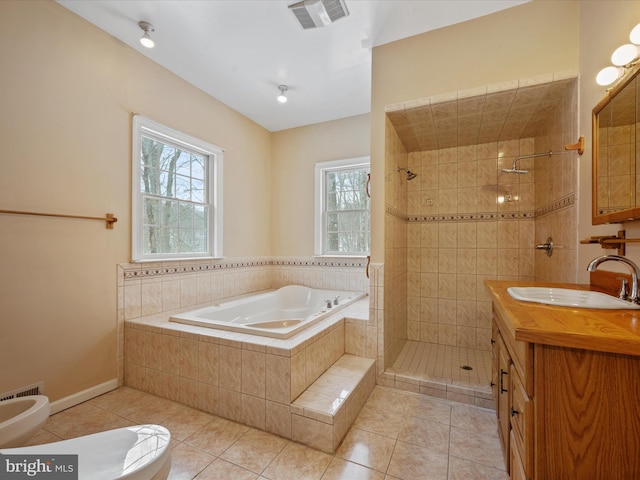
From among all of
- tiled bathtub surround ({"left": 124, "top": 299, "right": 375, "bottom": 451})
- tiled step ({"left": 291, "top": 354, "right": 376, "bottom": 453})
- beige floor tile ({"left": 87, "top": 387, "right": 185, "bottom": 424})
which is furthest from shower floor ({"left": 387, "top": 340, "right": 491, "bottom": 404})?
beige floor tile ({"left": 87, "top": 387, "right": 185, "bottom": 424})

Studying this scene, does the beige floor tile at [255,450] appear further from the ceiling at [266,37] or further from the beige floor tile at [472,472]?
the ceiling at [266,37]

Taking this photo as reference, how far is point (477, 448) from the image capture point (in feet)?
5.24

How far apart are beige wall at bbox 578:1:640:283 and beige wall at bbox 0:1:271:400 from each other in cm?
318

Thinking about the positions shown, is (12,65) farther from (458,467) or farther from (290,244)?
(458,467)

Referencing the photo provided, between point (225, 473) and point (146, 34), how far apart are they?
298 centimetres

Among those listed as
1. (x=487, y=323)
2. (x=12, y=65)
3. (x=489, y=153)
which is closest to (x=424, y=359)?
(x=487, y=323)

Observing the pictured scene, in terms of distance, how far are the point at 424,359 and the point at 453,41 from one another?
2640 millimetres

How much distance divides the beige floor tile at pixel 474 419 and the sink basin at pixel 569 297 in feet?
3.11

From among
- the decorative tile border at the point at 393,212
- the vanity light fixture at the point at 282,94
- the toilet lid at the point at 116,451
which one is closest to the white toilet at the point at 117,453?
the toilet lid at the point at 116,451

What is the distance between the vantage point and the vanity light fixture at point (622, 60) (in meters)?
1.21

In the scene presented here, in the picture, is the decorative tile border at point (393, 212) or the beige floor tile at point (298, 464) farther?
the decorative tile border at point (393, 212)

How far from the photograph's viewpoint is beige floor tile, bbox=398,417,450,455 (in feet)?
5.32

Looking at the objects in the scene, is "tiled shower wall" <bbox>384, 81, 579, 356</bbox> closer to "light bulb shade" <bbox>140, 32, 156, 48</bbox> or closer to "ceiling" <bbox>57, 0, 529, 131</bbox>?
"ceiling" <bbox>57, 0, 529, 131</bbox>

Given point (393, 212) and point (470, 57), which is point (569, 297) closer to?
point (393, 212)
